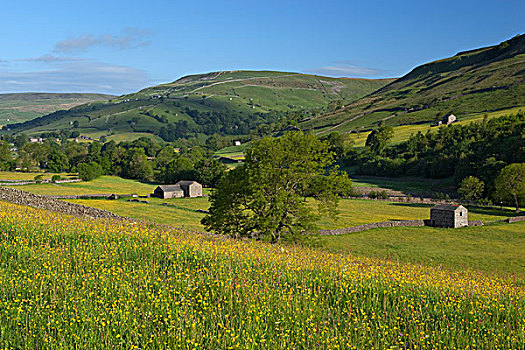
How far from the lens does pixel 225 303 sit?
872cm

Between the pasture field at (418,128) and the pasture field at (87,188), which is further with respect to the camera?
the pasture field at (418,128)

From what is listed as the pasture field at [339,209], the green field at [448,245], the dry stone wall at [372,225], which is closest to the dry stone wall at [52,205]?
the green field at [448,245]

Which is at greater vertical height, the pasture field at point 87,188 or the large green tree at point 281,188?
the large green tree at point 281,188

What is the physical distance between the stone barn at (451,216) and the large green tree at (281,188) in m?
28.1

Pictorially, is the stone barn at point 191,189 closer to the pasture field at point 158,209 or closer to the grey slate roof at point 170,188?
the grey slate roof at point 170,188

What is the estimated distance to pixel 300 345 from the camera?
737 centimetres

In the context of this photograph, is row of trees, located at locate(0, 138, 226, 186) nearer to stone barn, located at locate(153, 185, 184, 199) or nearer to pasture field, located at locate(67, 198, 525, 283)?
stone barn, located at locate(153, 185, 184, 199)

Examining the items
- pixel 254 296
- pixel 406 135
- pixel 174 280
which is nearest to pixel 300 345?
pixel 254 296

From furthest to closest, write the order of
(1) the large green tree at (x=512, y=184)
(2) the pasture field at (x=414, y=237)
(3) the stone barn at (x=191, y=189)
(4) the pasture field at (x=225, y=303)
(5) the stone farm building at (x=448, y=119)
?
1. (5) the stone farm building at (x=448, y=119)
2. (3) the stone barn at (x=191, y=189)
3. (1) the large green tree at (x=512, y=184)
4. (2) the pasture field at (x=414, y=237)
5. (4) the pasture field at (x=225, y=303)

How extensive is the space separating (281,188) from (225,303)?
28.9m

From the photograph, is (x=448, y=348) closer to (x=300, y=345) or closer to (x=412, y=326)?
(x=412, y=326)

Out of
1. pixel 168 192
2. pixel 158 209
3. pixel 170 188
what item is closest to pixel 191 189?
pixel 170 188

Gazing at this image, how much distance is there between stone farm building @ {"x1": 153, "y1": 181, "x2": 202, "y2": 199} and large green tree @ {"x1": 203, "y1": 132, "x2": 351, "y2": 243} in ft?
200

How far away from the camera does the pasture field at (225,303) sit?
7.30 metres
